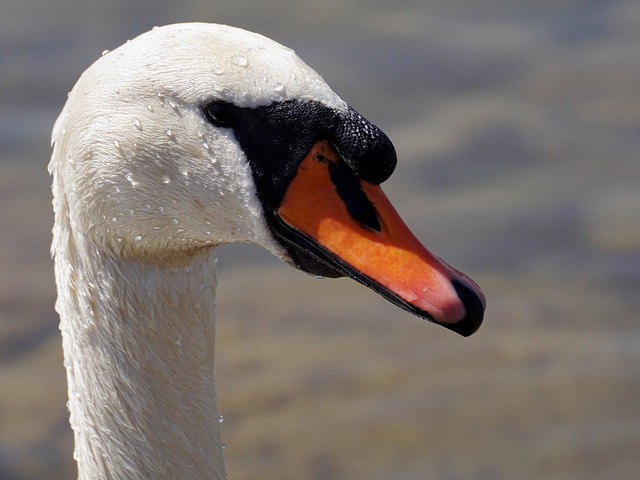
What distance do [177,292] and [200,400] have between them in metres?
0.37

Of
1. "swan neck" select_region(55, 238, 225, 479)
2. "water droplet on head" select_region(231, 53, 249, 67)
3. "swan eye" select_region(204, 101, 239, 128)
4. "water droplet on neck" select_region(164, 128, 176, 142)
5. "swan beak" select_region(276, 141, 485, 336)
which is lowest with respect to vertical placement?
"swan neck" select_region(55, 238, 225, 479)

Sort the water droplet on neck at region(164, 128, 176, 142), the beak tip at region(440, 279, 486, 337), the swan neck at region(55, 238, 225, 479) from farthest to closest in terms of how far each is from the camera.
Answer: the swan neck at region(55, 238, 225, 479)
the water droplet on neck at region(164, 128, 176, 142)
the beak tip at region(440, 279, 486, 337)

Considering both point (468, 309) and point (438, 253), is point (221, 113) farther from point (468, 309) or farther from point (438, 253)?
point (438, 253)

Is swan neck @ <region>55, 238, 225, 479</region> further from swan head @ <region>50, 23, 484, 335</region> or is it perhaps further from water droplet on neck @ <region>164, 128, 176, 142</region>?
water droplet on neck @ <region>164, 128, 176, 142</region>

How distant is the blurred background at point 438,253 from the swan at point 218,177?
2.23 metres

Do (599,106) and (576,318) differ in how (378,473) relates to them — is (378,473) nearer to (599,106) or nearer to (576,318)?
(576,318)

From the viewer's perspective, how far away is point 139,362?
122 inches

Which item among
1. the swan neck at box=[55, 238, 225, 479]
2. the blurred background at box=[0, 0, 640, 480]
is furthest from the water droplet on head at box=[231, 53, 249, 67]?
the blurred background at box=[0, 0, 640, 480]

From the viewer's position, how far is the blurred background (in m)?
5.01

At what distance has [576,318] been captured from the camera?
5.50m

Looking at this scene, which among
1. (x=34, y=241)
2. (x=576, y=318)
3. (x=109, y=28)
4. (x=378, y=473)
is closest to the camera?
(x=378, y=473)

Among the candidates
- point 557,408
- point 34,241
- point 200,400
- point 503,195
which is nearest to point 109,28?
point 34,241

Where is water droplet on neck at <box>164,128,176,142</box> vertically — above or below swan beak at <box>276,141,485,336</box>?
above

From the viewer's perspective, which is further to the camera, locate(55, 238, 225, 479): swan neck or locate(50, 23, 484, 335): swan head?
locate(55, 238, 225, 479): swan neck
